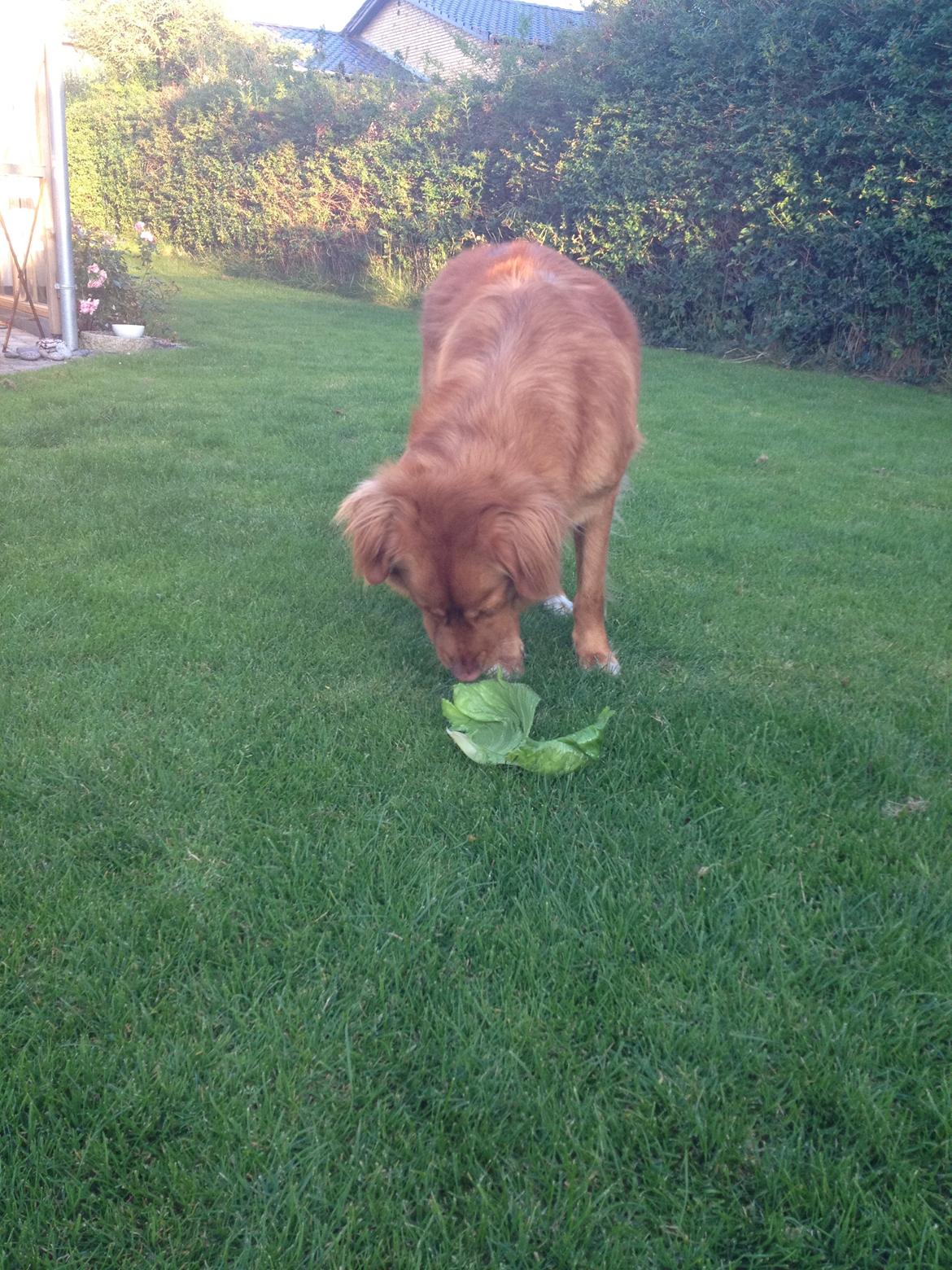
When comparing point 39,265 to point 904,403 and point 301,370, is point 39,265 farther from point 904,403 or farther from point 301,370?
point 904,403

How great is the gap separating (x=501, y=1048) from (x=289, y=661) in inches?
77.2

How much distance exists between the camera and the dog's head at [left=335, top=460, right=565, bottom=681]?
121 inches

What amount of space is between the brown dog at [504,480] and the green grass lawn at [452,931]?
324 millimetres

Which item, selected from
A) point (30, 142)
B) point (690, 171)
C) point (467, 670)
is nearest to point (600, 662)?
point (467, 670)

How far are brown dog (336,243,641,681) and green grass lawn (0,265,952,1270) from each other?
32cm

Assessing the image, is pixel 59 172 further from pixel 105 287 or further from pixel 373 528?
pixel 373 528

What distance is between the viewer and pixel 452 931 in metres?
2.20

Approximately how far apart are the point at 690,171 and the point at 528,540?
11010mm

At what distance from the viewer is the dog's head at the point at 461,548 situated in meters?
3.08

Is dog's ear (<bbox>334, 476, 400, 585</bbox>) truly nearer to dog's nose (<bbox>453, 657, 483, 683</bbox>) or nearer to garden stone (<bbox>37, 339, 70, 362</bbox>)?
dog's nose (<bbox>453, 657, 483, 683</bbox>)

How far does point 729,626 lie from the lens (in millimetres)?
4004

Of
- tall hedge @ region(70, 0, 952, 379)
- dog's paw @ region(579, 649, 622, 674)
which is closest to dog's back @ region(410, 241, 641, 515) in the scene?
dog's paw @ region(579, 649, 622, 674)

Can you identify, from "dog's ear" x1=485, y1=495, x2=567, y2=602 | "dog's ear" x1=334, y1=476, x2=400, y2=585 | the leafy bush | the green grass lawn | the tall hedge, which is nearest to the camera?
the green grass lawn

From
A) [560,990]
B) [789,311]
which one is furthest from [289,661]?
[789,311]
